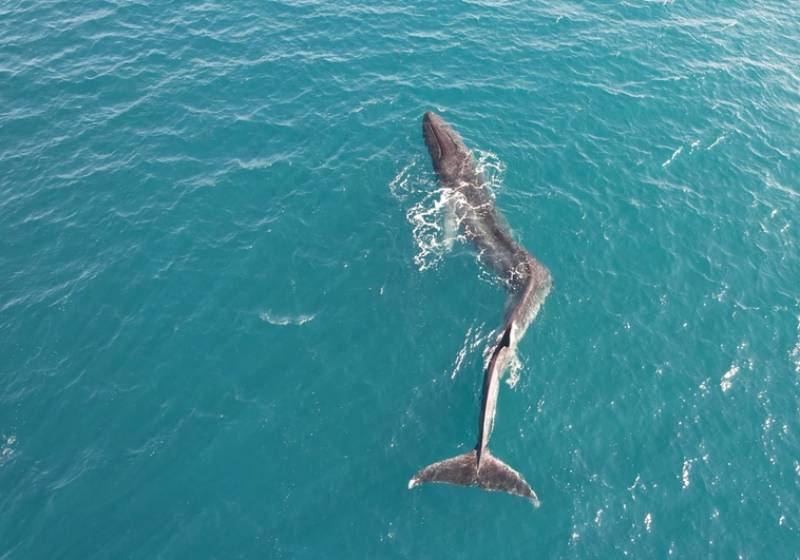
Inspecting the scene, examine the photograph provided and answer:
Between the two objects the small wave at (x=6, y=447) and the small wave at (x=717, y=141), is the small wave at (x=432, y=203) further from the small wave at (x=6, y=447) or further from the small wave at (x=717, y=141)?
the small wave at (x=6, y=447)

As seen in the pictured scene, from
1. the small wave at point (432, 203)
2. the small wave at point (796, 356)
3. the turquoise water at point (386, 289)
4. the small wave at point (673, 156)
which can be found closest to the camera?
the turquoise water at point (386, 289)

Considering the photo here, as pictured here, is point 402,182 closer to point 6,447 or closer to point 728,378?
point 728,378

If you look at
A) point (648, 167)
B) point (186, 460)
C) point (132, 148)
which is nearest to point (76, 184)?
point (132, 148)

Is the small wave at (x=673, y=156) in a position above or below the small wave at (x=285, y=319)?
above

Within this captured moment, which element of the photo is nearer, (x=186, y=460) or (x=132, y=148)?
(x=186, y=460)

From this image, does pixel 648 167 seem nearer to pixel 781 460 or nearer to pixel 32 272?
pixel 781 460

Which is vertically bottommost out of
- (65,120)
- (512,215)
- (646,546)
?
(646,546)

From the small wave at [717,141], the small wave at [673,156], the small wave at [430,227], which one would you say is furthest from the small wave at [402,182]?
the small wave at [717,141]

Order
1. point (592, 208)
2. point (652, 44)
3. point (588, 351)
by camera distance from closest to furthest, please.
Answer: point (588, 351) → point (592, 208) → point (652, 44)

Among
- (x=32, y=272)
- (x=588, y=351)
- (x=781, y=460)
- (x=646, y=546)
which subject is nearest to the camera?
(x=646, y=546)
